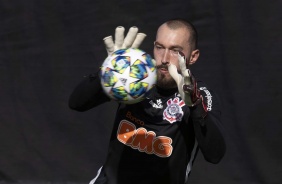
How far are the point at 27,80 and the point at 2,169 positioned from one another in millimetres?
852

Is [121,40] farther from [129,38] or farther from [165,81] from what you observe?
[165,81]

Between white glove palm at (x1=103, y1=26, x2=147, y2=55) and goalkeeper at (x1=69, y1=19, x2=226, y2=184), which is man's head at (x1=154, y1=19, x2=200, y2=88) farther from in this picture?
white glove palm at (x1=103, y1=26, x2=147, y2=55)

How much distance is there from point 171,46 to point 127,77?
41 centimetres

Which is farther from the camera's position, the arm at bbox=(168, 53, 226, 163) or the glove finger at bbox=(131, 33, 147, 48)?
the glove finger at bbox=(131, 33, 147, 48)

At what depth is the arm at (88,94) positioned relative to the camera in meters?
2.89

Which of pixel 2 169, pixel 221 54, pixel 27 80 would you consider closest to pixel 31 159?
pixel 2 169

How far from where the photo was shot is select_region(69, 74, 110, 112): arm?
289 centimetres

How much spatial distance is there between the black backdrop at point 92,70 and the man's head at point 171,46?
1557 millimetres

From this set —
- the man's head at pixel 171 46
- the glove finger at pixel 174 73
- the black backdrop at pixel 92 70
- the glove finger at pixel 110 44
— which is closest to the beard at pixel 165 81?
the man's head at pixel 171 46

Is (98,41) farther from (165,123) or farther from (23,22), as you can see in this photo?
(165,123)

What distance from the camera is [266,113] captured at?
467 centimetres

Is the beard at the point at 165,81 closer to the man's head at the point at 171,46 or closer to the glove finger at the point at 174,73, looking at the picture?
the man's head at the point at 171,46

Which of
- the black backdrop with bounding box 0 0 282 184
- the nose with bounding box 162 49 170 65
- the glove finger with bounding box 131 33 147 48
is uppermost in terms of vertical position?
the glove finger with bounding box 131 33 147 48

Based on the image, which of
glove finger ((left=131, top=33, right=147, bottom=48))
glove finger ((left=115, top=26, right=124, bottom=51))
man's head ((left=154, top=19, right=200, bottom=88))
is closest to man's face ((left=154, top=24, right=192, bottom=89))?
man's head ((left=154, top=19, right=200, bottom=88))
